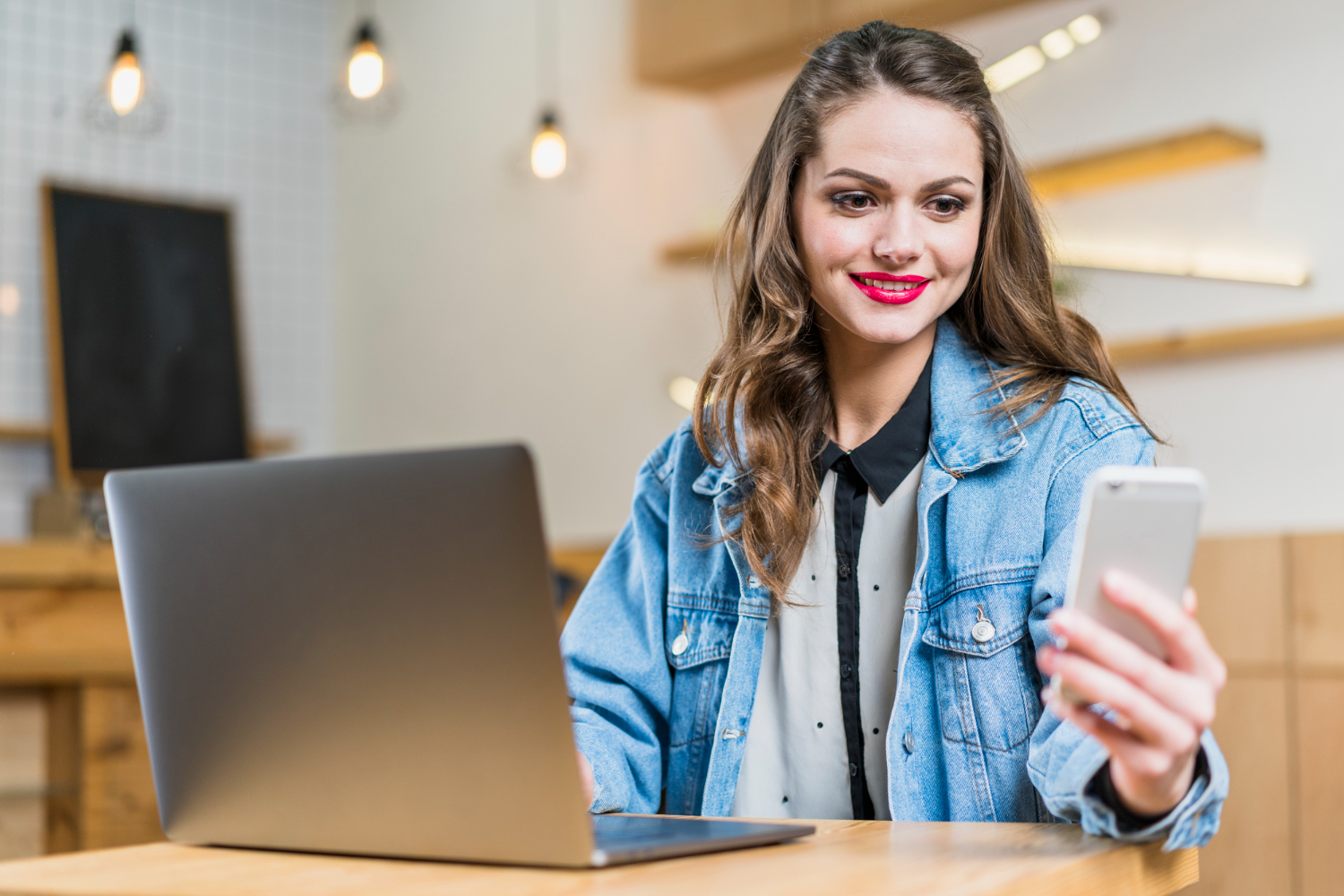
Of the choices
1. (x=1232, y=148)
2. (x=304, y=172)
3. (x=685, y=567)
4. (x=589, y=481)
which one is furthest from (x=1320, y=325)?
(x=304, y=172)

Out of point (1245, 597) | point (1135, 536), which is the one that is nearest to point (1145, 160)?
point (1245, 597)

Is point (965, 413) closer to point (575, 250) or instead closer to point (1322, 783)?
point (1322, 783)

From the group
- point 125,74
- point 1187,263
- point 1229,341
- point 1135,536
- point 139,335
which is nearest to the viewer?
point 1135,536

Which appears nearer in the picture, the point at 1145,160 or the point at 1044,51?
the point at 1145,160

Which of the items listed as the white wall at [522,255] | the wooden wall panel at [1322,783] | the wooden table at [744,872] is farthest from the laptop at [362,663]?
the white wall at [522,255]

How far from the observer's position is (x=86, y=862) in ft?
2.91

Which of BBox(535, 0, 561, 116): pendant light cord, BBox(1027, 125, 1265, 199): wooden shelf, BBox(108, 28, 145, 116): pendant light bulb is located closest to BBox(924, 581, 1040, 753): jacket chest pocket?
BBox(1027, 125, 1265, 199): wooden shelf

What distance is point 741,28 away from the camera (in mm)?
3592

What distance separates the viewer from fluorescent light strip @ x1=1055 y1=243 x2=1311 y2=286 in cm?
276

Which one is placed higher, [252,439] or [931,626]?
[252,439]

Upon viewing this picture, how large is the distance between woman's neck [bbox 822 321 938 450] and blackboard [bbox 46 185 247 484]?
3.32 m

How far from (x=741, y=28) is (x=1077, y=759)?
302cm

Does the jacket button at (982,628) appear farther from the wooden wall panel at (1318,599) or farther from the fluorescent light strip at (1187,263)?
the fluorescent light strip at (1187,263)

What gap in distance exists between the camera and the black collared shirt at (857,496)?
1.27m
